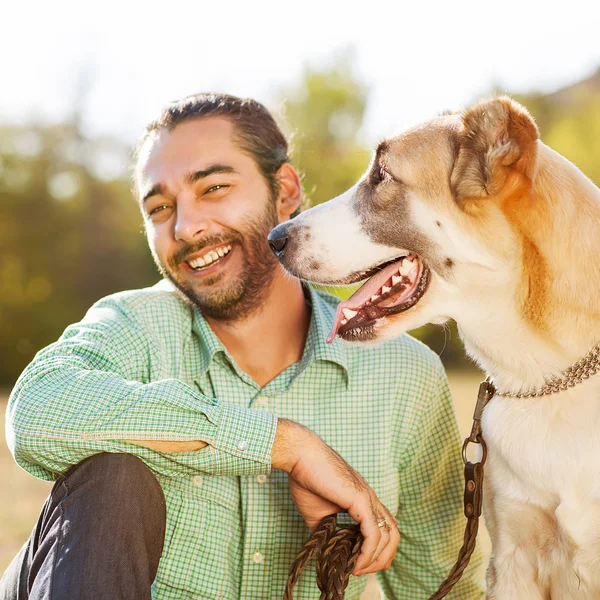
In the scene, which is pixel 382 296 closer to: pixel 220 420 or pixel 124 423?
pixel 220 420

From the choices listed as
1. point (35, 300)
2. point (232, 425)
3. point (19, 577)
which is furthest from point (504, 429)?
point (35, 300)

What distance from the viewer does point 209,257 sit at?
10.1ft

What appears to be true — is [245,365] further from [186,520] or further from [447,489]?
[447,489]

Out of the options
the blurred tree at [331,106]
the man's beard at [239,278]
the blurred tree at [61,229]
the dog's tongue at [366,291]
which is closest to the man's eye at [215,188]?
the man's beard at [239,278]

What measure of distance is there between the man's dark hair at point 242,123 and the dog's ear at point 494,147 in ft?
3.90

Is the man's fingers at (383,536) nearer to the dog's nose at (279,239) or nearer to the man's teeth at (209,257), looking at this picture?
the dog's nose at (279,239)

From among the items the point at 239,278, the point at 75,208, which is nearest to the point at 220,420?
the point at 239,278

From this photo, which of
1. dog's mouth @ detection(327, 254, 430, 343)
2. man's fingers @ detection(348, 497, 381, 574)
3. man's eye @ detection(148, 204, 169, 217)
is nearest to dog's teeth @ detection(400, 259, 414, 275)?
dog's mouth @ detection(327, 254, 430, 343)

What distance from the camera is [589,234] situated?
2191mm

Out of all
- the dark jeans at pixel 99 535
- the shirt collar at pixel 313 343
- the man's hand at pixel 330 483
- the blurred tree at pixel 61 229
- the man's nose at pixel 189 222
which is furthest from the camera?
the blurred tree at pixel 61 229

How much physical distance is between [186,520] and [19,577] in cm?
52

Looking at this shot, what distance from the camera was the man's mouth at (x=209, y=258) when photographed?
3.05m

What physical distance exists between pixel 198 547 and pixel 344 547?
561 mm

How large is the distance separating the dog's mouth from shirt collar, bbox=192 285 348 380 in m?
0.14
